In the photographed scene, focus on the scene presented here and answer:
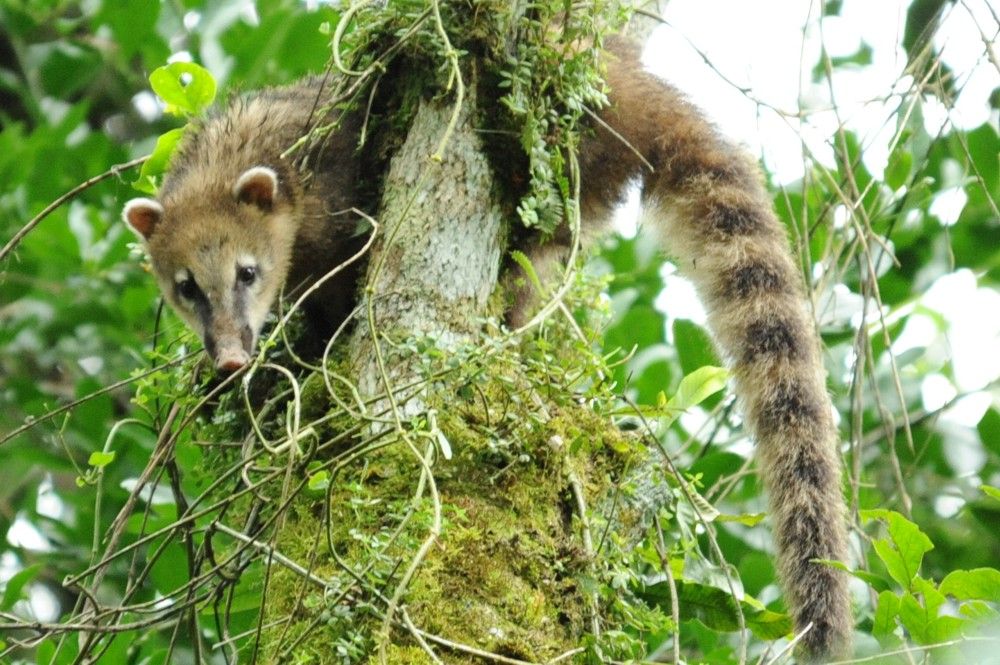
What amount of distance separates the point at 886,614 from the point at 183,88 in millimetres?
3139

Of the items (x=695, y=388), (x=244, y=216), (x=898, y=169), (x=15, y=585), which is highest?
(x=898, y=169)

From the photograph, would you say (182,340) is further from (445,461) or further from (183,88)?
(445,461)

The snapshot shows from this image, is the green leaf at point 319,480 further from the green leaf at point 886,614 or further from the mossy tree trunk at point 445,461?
the green leaf at point 886,614

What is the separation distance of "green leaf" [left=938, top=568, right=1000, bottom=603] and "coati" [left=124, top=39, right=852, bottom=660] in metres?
0.89

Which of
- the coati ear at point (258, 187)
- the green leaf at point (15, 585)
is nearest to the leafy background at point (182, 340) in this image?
the green leaf at point (15, 585)

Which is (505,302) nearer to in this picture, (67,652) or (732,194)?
(732,194)

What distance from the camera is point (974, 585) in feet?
10.1

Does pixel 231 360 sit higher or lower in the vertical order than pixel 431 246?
lower

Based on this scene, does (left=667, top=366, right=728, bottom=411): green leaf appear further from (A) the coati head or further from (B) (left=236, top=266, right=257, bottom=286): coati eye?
(B) (left=236, top=266, right=257, bottom=286): coati eye

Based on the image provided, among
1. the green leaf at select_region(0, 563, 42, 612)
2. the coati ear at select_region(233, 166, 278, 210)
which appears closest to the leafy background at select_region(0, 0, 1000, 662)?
the green leaf at select_region(0, 563, 42, 612)

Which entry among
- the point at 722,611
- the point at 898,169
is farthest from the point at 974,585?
the point at 898,169

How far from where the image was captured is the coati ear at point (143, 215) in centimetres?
503

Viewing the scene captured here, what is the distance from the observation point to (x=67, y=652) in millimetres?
4621

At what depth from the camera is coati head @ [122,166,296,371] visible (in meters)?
4.98
